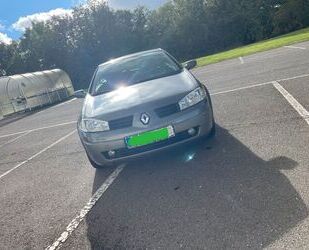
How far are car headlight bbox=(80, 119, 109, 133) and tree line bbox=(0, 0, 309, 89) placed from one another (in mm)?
41148

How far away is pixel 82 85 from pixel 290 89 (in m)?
39.3

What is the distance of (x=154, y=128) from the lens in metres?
4.45

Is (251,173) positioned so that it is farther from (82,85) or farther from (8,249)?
(82,85)

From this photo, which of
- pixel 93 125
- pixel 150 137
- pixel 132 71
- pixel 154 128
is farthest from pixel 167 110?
pixel 132 71

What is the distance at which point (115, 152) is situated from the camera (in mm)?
4688

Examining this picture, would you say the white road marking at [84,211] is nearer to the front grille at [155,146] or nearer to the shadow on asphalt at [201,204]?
the shadow on asphalt at [201,204]

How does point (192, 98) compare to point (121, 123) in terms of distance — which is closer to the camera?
point (121, 123)

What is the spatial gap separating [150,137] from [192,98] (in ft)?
2.59

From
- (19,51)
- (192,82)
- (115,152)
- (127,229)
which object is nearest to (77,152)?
(115,152)

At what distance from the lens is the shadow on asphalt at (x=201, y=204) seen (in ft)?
10.0

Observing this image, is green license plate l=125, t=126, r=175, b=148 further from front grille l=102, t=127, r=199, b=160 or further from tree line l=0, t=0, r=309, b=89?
tree line l=0, t=0, r=309, b=89

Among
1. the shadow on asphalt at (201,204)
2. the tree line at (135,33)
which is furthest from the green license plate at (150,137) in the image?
the tree line at (135,33)

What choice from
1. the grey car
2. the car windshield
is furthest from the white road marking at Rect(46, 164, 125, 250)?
the car windshield

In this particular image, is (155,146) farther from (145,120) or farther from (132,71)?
(132,71)
